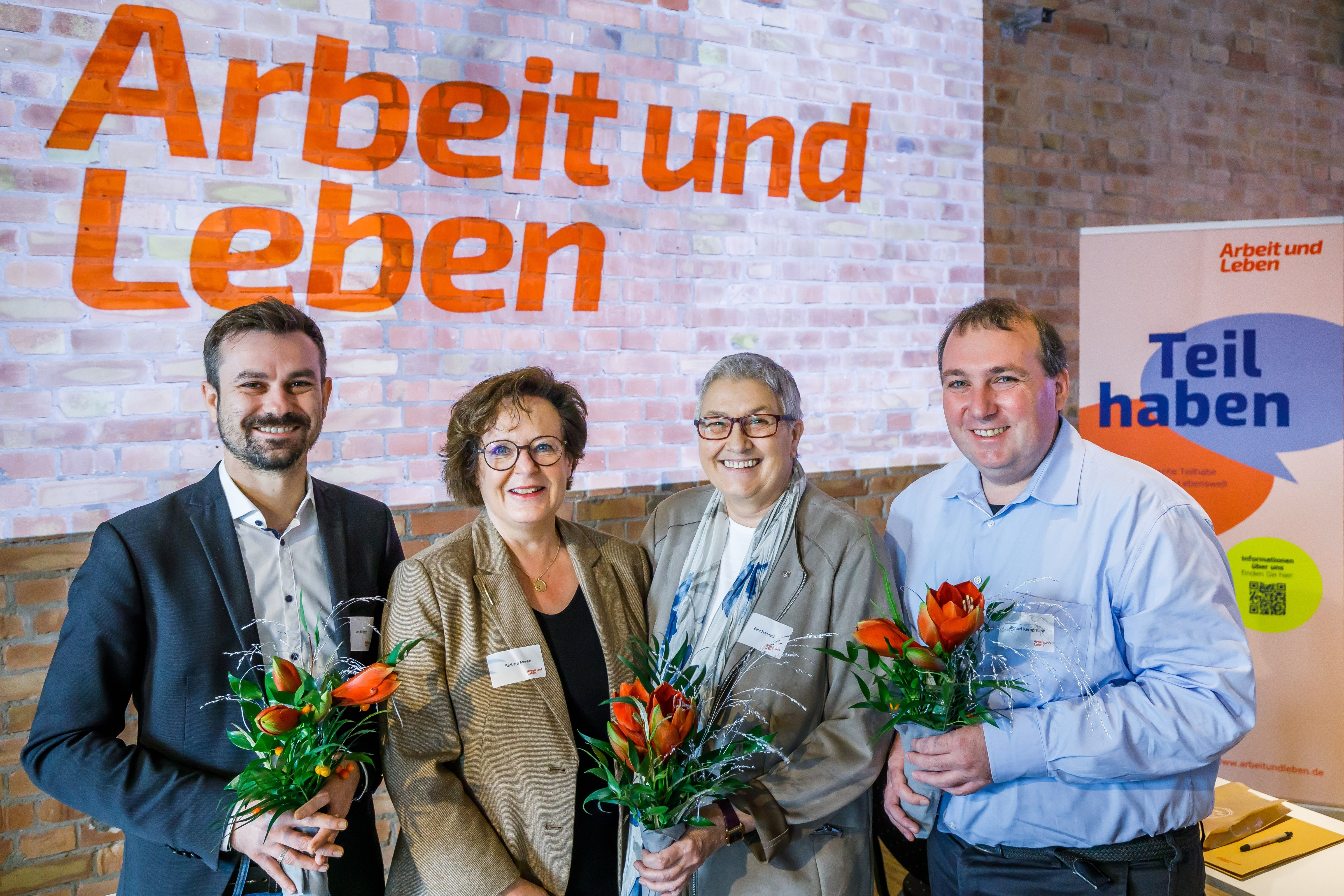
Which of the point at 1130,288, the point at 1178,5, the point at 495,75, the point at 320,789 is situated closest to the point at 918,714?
the point at 320,789

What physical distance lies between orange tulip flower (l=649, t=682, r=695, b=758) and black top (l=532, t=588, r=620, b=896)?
21 centimetres

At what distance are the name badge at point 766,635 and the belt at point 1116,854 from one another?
27.5 inches

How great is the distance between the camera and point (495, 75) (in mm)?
3182

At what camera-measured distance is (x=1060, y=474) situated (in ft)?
6.58

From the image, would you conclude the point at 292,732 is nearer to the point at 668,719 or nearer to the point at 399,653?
the point at 399,653

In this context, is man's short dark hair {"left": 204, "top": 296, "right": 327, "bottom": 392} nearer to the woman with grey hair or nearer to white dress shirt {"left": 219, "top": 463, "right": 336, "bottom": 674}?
white dress shirt {"left": 219, "top": 463, "right": 336, "bottom": 674}

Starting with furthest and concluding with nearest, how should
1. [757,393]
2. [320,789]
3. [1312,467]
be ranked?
[1312,467], [757,393], [320,789]

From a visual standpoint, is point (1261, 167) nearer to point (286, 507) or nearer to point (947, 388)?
point (947, 388)

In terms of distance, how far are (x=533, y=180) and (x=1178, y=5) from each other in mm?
3953

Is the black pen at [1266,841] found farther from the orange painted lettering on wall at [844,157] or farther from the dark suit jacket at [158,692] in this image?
the orange painted lettering on wall at [844,157]

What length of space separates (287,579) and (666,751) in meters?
0.92

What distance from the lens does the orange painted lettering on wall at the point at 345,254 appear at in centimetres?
295

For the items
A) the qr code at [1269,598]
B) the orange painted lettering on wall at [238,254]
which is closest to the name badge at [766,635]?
the orange painted lettering on wall at [238,254]

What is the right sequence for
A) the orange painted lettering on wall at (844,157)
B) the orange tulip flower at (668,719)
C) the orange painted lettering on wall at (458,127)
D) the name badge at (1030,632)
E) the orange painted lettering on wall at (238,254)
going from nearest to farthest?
1. the orange tulip flower at (668,719)
2. the name badge at (1030,632)
3. the orange painted lettering on wall at (238,254)
4. the orange painted lettering on wall at (458,127)
5. the orange painted lettering on wall at (844,157)
